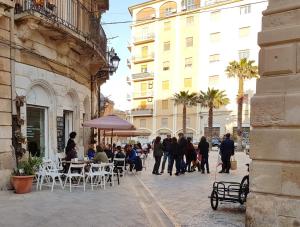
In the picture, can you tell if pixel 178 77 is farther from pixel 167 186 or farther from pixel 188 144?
pixel 167 186

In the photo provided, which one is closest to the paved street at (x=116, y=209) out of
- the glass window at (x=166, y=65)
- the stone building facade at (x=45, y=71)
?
the stone building facade at (x=45, y=71)

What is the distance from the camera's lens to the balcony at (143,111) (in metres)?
61.8

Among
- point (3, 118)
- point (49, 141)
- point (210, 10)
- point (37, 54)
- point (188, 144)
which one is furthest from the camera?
point (210, 10)

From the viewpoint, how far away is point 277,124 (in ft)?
Answer: 20.3

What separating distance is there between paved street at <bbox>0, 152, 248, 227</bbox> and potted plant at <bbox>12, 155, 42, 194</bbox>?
0.24 meters

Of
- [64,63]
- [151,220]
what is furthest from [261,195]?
[64,63]

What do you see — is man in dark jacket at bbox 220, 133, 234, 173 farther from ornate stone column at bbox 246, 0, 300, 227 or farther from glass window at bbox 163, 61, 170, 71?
glass window at bbox 163, 61, 170, 71

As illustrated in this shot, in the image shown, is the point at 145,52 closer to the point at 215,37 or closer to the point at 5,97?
the point at 215,37

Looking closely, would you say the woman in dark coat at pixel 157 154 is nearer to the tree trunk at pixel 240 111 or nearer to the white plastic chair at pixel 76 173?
the white plastic chair at pixel 76 173

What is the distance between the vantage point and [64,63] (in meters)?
13.6

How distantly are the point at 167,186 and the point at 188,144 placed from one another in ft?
16.3

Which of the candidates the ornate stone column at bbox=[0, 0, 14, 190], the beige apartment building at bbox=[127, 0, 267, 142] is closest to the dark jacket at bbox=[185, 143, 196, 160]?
the ornate stone column at bbox=[0, 0, 14, 190]

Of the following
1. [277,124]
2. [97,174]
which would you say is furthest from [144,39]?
[277,124]

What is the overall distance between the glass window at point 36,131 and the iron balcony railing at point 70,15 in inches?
115
